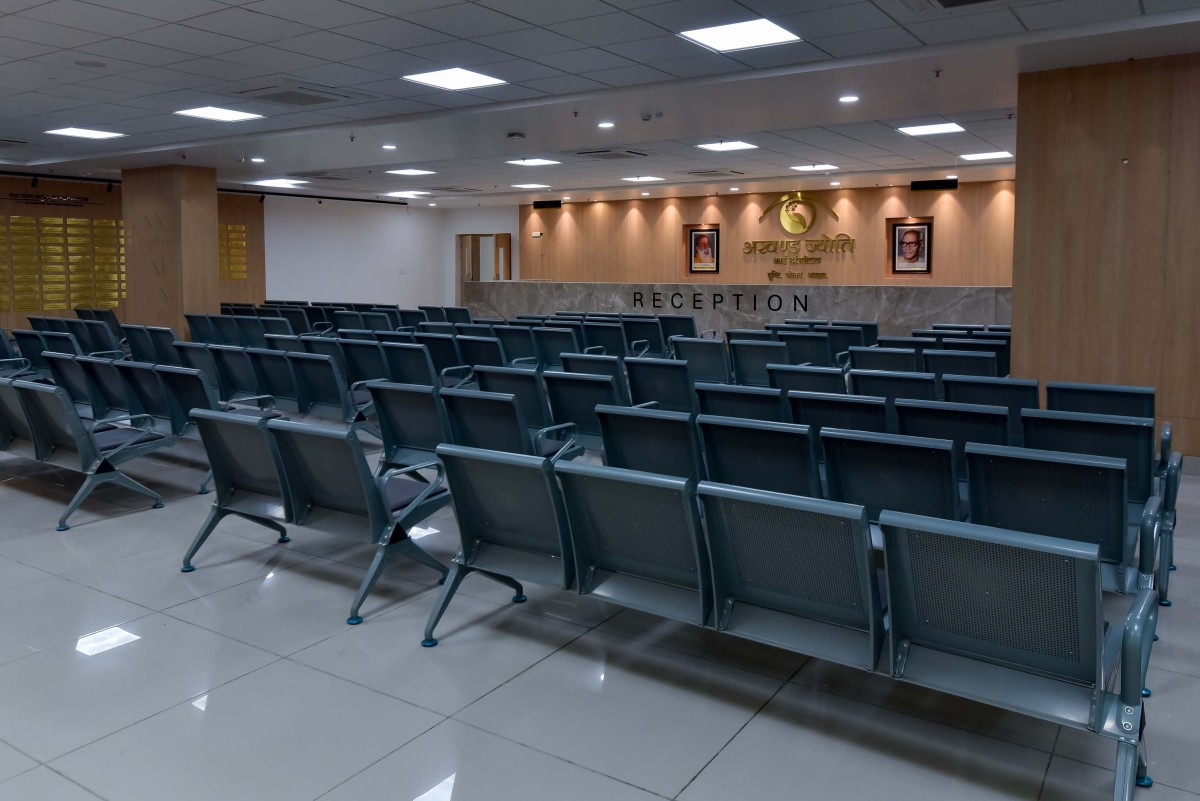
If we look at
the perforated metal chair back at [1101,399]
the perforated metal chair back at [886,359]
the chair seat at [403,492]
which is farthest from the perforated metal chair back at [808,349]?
the chair seat at [403,492]

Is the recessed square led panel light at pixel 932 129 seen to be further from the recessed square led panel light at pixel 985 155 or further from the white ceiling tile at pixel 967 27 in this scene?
the white ceiling tile at pixel 967 27

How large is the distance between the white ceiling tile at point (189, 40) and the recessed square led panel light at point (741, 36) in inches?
142

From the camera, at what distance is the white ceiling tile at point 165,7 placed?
620 cm

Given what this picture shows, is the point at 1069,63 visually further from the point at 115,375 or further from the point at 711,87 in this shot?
the point at 115,375

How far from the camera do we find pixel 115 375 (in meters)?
6.41

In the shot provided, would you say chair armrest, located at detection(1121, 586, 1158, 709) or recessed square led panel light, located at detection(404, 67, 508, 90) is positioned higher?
recessed square led panel light, located at detection(404, 67, 508, 90)

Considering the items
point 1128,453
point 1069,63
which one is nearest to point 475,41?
point 1069,63

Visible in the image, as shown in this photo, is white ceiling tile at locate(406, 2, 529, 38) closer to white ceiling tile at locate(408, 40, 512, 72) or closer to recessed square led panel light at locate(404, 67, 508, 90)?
white ceiling tile at locate(408, 40, 512, 72)

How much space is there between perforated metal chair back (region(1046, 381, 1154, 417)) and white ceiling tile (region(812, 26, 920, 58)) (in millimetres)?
3304

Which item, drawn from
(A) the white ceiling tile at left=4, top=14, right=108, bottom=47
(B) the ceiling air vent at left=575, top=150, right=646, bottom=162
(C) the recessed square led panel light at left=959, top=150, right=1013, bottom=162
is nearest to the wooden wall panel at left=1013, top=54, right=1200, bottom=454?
(C) the recessed square led panel light at left=959, top=150, right=1013, bottom=162

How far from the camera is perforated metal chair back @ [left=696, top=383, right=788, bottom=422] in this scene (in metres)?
4.76

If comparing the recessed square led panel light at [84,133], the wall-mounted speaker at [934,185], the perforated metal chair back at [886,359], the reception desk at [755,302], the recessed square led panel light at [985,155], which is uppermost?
the wall-mounted speaker at [934,185]

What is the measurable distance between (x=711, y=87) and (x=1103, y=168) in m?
3.48

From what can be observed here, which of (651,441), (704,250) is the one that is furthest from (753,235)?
(651,441)
